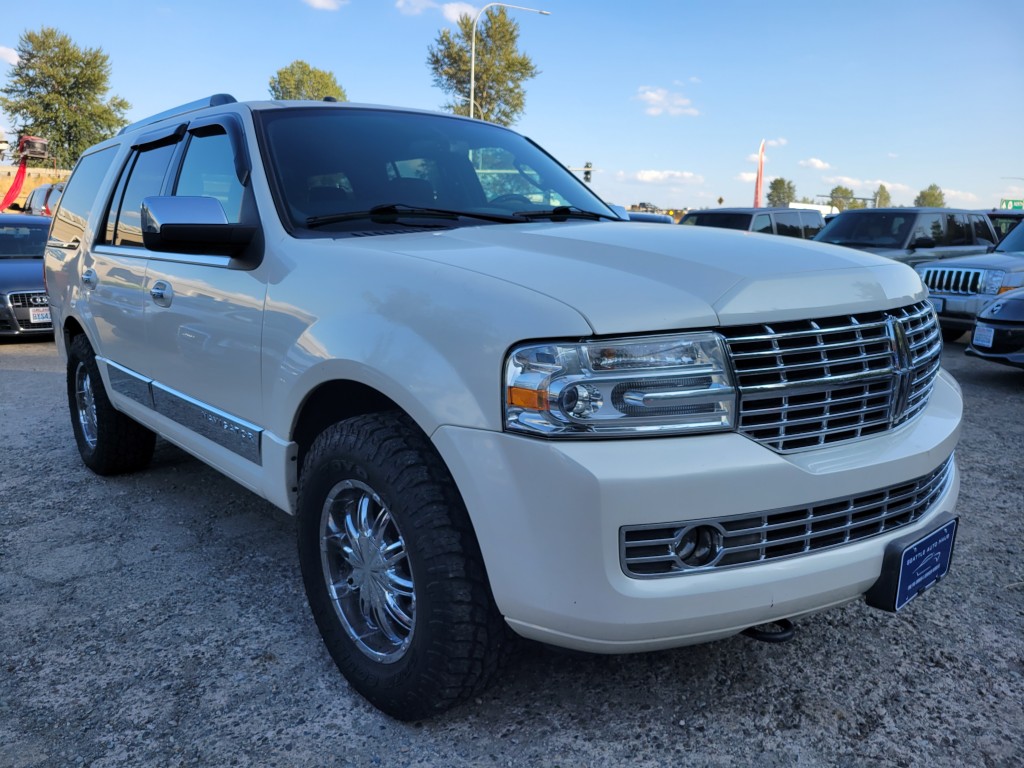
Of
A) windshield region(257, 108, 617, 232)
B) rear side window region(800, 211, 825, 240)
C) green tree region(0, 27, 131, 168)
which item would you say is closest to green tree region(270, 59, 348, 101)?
green tree region(0, 27, 131, 168)

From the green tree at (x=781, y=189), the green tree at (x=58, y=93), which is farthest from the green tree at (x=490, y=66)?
the green tree at (x=781, y=189)

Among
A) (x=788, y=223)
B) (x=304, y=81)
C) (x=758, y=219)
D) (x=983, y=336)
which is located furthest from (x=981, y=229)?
(x=304, y=81)

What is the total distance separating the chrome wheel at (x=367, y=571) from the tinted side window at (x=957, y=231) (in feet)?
36.1

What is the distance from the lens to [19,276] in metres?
9.64

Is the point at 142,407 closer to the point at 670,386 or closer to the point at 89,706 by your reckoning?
the point at 89,706

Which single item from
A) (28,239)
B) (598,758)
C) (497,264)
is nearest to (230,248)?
(497,264)

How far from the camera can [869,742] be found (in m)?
2.16

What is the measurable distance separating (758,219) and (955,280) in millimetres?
3963

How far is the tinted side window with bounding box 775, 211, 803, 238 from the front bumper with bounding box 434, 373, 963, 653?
11645 millimetres

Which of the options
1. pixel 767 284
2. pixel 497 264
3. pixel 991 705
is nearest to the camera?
pixel 767 284

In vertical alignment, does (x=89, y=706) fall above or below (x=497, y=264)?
below

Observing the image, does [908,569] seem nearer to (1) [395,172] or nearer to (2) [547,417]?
(2) [547,417]

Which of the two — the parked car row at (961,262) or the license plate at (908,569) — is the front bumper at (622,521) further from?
the parked car row at (961,262)

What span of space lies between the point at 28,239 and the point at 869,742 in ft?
37.6
